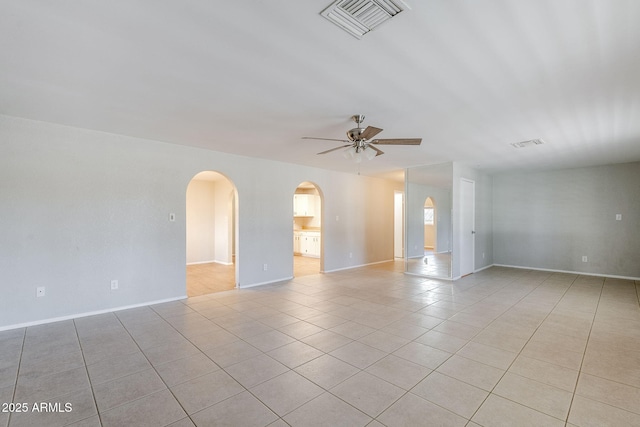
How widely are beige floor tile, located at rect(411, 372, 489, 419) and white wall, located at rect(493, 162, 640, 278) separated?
670cm

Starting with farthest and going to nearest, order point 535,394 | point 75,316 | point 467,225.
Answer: point 467,225
point 75,316
point 535,394

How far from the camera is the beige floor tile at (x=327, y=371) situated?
7.71ft

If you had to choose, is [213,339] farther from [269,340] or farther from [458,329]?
[458,329]

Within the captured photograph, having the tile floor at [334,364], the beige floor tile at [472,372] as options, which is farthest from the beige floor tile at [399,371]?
the beige floor tile at [472,372]

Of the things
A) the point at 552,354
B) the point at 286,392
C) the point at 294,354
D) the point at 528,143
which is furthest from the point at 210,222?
the point at 552,354

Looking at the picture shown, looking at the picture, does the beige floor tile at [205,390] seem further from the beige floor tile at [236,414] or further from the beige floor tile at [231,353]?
the beige floor tile at [231,353]

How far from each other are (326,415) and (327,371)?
56 cm

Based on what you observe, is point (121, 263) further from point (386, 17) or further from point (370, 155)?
point (386, 17)

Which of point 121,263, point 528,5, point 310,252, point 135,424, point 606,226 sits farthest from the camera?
point 310,252

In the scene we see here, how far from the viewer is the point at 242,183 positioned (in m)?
5.49

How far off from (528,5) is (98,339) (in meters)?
4.67

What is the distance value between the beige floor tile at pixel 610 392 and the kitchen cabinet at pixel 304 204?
28.7 ft

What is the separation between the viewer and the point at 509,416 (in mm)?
1933

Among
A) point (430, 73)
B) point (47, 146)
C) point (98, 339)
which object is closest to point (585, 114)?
point (430, 73)
